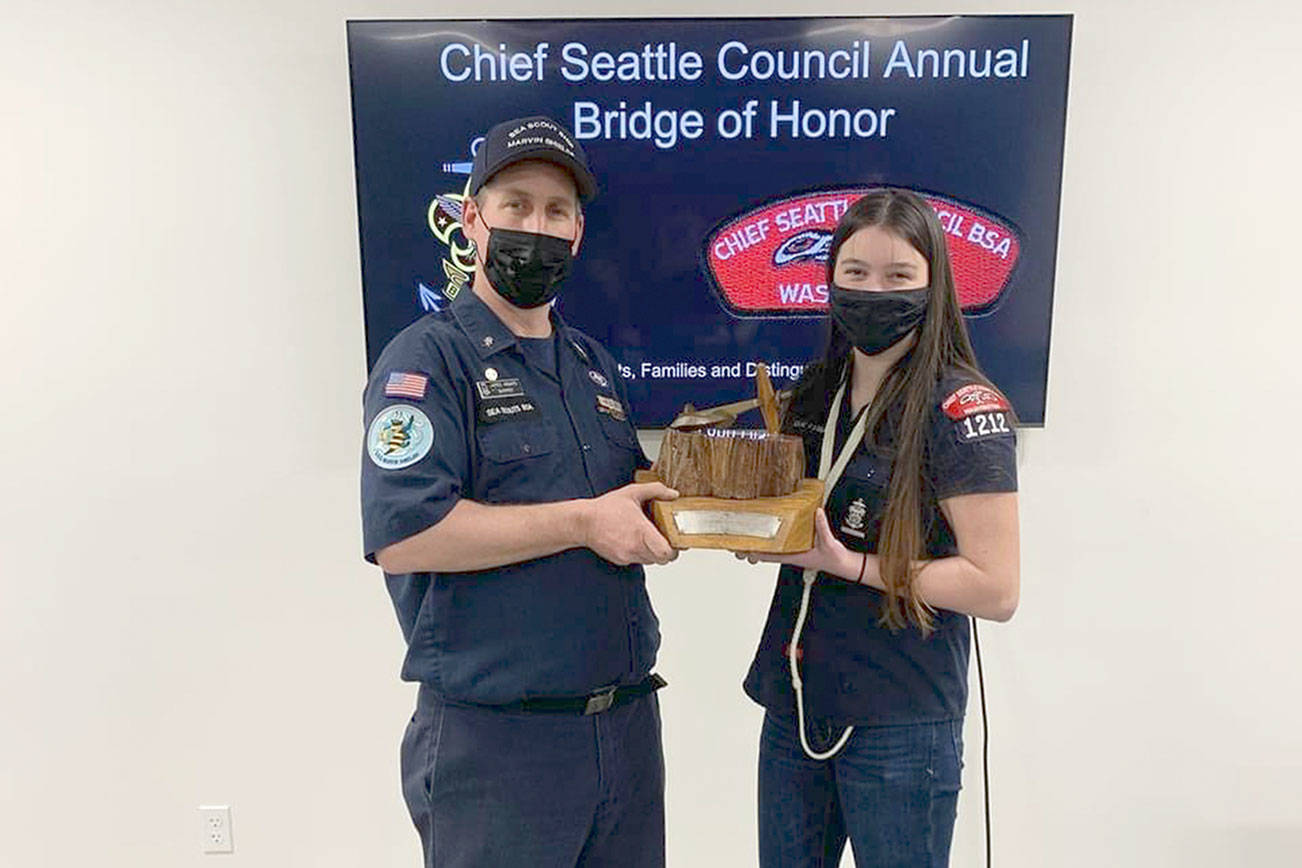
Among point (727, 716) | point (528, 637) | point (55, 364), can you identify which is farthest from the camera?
point (727, 716)

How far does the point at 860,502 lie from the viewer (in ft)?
3.91

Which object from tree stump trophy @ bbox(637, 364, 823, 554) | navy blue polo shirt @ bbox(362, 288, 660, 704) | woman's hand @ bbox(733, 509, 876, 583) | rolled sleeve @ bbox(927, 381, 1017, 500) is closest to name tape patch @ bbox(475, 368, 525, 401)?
navy blue polo shirt @ bbox(362, 288, 660, 704)

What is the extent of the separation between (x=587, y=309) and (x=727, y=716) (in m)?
0.96

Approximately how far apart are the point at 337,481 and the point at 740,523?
114 centimetres

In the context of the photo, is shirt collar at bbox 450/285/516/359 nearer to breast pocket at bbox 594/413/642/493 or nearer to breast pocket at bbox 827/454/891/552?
breast pocket at bbox 594/413/642/493

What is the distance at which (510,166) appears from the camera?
3.84 ft

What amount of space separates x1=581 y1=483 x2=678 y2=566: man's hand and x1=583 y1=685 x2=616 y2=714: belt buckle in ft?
0.76

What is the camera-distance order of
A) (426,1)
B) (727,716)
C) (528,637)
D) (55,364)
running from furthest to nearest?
1. (727,716)
2. (55,364)
3. (426,1)
4. (528,637)

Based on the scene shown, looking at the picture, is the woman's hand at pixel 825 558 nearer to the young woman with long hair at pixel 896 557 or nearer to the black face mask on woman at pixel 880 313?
the young woman with long hair at pixel 896 557

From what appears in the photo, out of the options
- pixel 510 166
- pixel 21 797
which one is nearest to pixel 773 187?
pixel 510 166

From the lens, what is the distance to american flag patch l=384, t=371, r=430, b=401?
111 centimetres

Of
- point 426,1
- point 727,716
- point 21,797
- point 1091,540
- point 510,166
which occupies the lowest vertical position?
point 21,797

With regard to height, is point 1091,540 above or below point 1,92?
below

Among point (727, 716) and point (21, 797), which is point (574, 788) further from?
point (21, 797)
